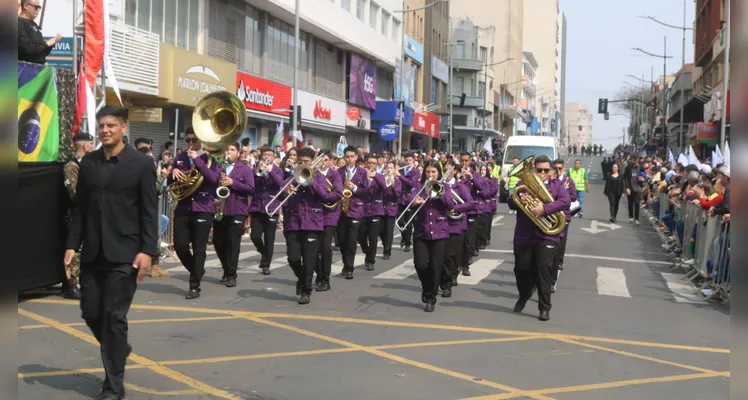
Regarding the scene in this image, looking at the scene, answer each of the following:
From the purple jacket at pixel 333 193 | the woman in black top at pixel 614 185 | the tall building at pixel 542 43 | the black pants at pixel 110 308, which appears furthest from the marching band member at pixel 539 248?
the tall building at pixel 542 43

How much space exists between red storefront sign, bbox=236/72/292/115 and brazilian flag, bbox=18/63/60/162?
2009cm

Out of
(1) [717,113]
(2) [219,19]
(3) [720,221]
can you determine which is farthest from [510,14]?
(3) [720,221]

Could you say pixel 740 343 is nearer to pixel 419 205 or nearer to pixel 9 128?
pixel 9 128

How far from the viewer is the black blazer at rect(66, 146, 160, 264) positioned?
6.36 metres

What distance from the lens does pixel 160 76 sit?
82.8 ft

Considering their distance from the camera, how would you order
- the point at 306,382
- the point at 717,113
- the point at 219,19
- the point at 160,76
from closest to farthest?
the point at 306,382
the point at 160,76
the point at 219,19
the point at 717,113

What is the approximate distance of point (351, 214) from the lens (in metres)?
14.5

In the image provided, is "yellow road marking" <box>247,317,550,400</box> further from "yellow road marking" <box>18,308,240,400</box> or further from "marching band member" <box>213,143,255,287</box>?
"marching band member" <box>213,143,255,287</box>

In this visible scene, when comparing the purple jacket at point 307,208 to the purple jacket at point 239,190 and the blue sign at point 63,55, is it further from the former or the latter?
the blue sign at point 63,55

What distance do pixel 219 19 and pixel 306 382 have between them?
25.9m

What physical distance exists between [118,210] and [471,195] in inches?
360

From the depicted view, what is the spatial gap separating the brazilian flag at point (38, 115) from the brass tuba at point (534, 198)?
18.9ft

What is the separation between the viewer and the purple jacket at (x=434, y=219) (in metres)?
11.2

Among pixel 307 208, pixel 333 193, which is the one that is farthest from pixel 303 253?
pixel 333 193
